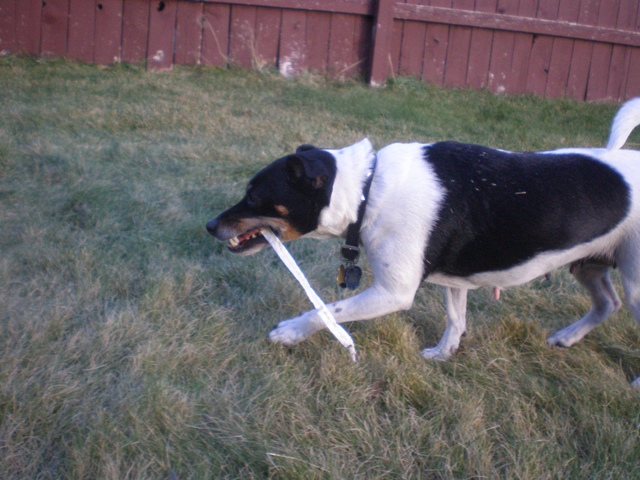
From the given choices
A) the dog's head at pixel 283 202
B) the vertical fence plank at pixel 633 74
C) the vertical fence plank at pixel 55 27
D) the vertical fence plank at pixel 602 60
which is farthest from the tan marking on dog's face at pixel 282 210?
the vertical fence plank at pixel 633 74

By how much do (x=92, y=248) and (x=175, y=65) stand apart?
16.6 feet

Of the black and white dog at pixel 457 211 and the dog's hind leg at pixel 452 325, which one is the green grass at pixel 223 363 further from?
the black and white dog at pixel 457 211

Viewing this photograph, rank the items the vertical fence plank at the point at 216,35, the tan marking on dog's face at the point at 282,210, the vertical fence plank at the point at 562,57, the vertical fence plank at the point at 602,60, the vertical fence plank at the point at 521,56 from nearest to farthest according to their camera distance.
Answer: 1. the tan marking on dog's face at the point at 282,210
2. the vertical fence plank at the point at 216,35
3. the vertical fence plank at the point at 521,56
4. the vertical fence plank at the point at 562,57
5. the vertical fence plank at the point at 602,60

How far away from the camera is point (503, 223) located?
2.62m

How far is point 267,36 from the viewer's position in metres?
8.25

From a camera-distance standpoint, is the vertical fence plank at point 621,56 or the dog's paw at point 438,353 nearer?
the dog's paw at point 438,353

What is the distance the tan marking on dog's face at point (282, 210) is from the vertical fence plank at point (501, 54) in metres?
6.93

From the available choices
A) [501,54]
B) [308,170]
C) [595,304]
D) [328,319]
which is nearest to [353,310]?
[328,319]

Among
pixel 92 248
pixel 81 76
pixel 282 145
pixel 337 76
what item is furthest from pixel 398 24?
pixel 92 248

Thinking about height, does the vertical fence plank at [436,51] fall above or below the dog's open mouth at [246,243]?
above

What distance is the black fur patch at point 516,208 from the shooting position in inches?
102

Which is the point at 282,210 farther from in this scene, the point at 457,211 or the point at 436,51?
the point at 436,51

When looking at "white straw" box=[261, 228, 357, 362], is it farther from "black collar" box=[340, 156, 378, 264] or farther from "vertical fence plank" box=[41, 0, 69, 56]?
"vertical fence plank" box=[41, 0, 69, 56]

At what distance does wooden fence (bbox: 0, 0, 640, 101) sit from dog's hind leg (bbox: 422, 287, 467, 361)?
584 cm
